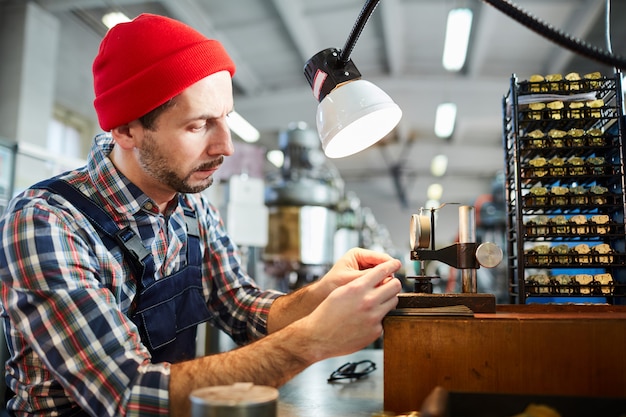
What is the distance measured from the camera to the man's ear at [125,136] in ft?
4.16

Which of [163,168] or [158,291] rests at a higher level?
[163,168]

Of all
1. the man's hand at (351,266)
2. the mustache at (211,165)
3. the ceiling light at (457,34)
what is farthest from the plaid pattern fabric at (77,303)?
the ceiling light at (457,34)

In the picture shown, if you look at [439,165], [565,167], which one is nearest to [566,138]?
[565,167]

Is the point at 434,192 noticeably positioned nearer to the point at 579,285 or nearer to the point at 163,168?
the point at 579,285

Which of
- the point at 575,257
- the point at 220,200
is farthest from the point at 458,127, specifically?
the point at 575,257

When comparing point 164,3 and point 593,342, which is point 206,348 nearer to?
point 593,342

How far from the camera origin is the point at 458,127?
1000 centimetres

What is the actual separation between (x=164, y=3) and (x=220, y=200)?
280 centimetres

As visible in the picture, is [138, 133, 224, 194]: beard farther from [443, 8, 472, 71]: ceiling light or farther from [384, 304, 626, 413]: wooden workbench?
[443, 8, 472, 71]: ceiling light

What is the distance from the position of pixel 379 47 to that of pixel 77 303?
23.4 feet

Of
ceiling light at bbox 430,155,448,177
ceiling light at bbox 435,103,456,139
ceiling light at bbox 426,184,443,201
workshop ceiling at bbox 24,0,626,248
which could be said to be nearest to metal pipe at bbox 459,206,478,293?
workshop ceiling at bbox 24,0,626,248

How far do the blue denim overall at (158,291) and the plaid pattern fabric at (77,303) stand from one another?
25mm

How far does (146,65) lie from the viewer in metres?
1.18

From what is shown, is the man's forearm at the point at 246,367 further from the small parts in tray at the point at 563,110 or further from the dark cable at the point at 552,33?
the small parts in tray at the point at 563,110
